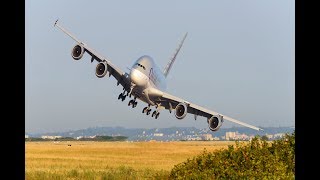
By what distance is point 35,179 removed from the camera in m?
30.2

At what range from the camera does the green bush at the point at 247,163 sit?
34.6ft

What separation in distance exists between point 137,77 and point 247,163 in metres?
44.6

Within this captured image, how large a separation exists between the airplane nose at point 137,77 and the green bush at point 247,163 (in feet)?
140

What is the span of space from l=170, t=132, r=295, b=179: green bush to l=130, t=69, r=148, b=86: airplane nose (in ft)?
140

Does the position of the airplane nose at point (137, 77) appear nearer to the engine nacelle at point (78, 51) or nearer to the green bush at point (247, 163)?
the engine nacelle at point (78, 51)

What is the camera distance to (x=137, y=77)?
55.7 meters

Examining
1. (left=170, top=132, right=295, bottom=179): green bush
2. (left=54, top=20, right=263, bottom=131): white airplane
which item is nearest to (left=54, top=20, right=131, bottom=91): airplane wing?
(left=54, top=20, right=263, bottom=131): white airplane

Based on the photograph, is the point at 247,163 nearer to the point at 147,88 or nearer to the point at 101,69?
the point at 101,69

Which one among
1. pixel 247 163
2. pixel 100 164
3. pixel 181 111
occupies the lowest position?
pixel 100 164

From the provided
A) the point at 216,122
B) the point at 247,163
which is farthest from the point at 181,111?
the point at 247,163

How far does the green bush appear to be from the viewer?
1054cm

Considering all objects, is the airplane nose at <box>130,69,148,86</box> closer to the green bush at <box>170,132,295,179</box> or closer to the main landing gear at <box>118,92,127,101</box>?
the main landing gear at <box>118,92,127,101</box>

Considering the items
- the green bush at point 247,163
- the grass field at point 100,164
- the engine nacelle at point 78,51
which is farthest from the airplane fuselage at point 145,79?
the green bush at point 247,163
